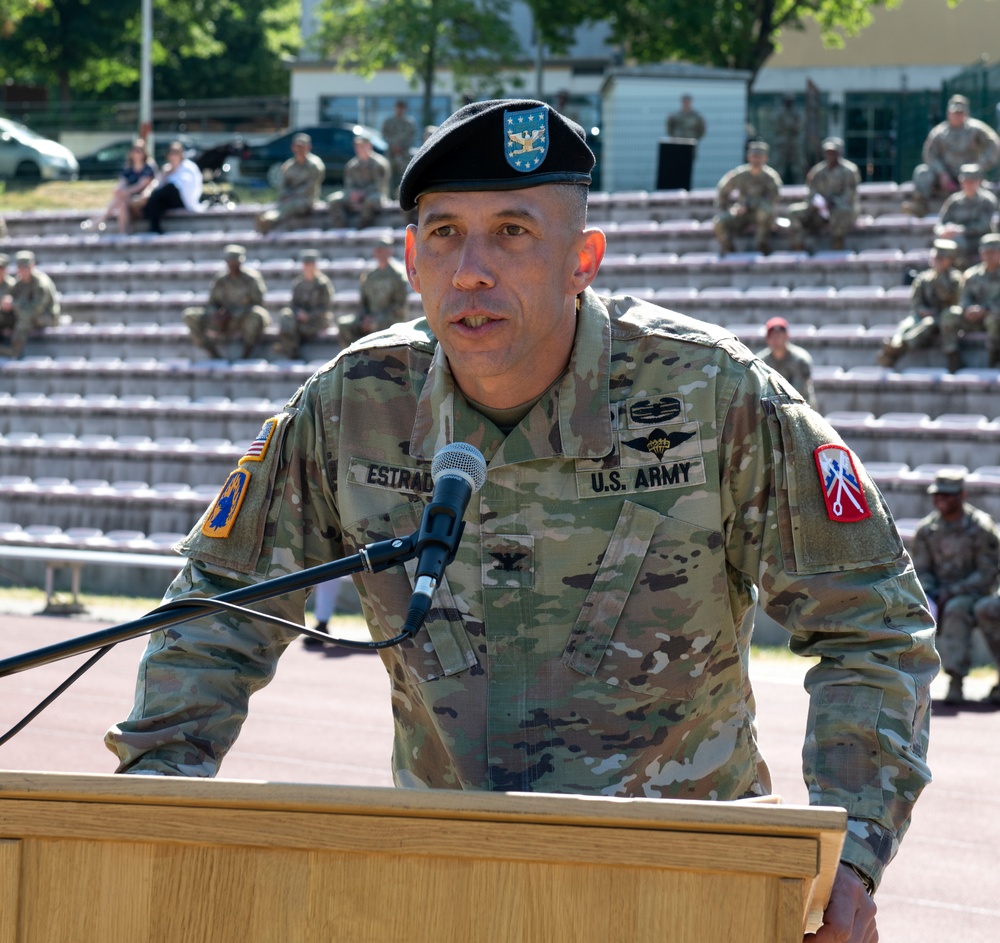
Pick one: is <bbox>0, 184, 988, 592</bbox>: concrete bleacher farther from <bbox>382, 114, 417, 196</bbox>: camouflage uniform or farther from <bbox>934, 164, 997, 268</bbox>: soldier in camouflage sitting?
<bbox>382, 114, 417, 196</bbox>: camouflage uniform

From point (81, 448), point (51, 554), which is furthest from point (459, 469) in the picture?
point (81, 448)

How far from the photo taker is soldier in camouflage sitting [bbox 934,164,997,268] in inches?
599

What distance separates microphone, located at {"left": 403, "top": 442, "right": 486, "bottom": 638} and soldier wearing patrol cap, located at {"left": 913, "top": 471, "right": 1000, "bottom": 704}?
8.50 meters

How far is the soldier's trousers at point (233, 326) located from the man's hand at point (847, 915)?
15520 millimetres

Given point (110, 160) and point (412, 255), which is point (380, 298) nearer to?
point (412, 255)

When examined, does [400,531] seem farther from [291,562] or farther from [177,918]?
[177,918]

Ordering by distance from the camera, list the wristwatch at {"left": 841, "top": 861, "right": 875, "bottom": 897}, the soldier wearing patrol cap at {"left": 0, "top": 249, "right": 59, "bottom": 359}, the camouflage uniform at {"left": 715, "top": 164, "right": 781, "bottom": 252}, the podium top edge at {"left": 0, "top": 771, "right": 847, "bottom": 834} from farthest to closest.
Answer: the soldier wearing patrol cap at {"left": 0, "top": 249, "right": 59, "bottom": 359}
the camouflage uniform at {"left": 715, "top": 164, "right": 781, "bottom": 252}
the wristwatch at {"left": 841, "top": 861, "right": 875, "bottom": 897}
the podium top edge at {"left": 0, "top": 771, "right": 847, "bottom": 834}

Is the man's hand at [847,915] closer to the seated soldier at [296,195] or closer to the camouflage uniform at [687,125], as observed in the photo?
the seated soldier at [296,195]

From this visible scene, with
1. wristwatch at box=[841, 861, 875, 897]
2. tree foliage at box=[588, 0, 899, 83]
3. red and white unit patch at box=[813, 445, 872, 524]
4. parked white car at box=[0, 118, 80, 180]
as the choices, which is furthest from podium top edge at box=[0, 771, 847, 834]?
parked white car at box=[0, 118, 80, 180]

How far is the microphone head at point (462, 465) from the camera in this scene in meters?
1.89

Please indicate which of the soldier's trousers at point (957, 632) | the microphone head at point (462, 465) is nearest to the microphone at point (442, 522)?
the microphone head at point (462, 465)

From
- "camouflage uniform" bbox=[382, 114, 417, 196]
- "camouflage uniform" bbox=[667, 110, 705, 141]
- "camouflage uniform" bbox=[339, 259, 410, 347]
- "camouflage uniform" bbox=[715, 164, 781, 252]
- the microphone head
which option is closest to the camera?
the microphone head

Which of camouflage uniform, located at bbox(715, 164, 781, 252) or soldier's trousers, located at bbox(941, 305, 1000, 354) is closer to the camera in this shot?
soldier's trousers, located at bbox(941, 305, 1000, 354)

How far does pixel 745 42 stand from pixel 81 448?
17889 millimetres
